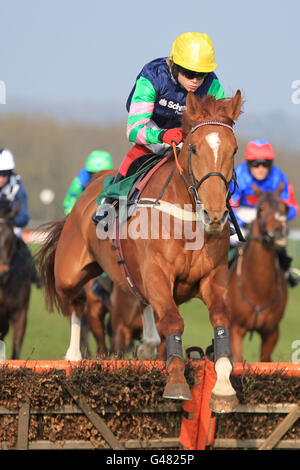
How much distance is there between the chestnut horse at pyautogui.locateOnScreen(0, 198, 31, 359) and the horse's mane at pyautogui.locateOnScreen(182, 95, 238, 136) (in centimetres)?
412

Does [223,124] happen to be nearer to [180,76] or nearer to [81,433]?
[180,76]

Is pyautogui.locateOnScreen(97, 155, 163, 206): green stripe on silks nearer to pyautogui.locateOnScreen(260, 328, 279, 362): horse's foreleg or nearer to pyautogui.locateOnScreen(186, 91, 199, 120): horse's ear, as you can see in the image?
pyautogui.locateOnScreen(186, 91, 199, 120): horse's ear

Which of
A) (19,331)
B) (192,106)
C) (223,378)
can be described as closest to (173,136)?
(192,106)

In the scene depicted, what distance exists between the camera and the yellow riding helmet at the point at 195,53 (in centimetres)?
486

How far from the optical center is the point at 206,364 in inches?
174

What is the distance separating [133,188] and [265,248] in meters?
3.44

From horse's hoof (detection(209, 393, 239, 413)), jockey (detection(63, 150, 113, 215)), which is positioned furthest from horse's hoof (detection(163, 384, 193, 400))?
jockey (detection(63, 150, 113, 215))

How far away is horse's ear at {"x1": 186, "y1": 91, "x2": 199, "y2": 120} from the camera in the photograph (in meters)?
4.43

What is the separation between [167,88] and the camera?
5.18m

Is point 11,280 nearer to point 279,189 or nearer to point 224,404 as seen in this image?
point 279,189

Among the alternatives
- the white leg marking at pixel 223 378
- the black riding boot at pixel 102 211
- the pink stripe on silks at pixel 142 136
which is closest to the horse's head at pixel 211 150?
the pink stripe on silks at pixel 142 136

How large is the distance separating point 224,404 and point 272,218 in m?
4.23
